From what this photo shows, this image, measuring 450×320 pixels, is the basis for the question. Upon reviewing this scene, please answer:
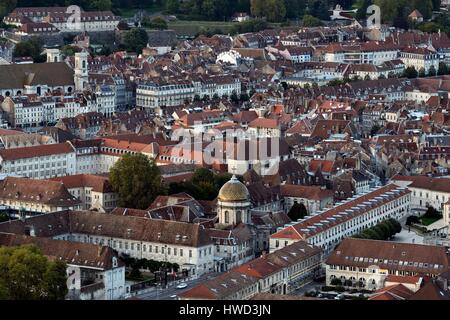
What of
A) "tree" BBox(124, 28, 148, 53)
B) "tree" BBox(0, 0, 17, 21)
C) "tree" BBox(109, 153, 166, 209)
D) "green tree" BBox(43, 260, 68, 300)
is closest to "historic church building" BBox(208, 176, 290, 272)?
"tree" BBox(109, 153, 166, 209)

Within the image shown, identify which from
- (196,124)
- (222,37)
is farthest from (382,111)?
(222,37)

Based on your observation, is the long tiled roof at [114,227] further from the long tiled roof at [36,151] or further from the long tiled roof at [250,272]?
the long tiled roof at [36,151]

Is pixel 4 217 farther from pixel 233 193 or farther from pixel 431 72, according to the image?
pixel 431 72

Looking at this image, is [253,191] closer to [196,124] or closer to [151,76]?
[196,124]

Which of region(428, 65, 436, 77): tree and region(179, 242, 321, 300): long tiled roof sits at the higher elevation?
region(179, 242, 321, 300): long tiled roof

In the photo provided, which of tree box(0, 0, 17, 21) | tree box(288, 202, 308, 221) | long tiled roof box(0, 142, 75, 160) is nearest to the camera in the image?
tree box(288, 202, 308, 221)

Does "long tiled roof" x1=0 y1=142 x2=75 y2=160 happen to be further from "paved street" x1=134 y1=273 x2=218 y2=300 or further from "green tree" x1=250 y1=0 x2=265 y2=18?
"green tree" x1=250 y1=0 x2=265 y2=18
